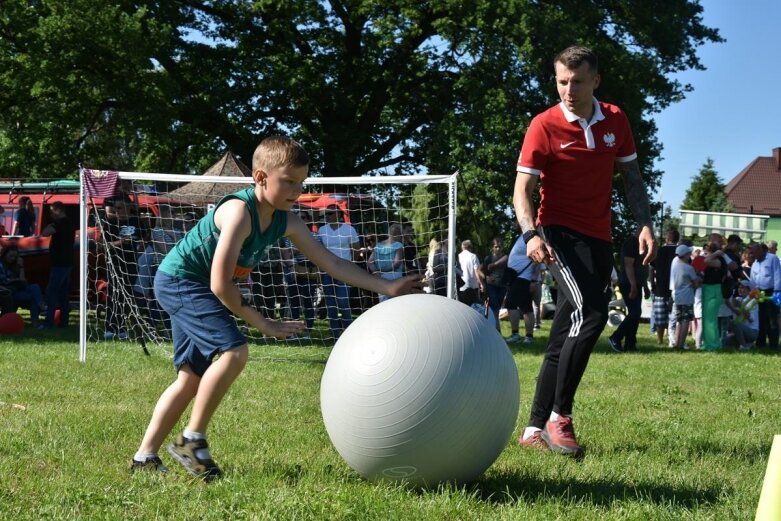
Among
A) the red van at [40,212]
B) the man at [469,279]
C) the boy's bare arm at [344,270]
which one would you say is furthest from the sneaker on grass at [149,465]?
the man at [469,279]

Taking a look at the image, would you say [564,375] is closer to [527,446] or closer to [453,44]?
[527,446]

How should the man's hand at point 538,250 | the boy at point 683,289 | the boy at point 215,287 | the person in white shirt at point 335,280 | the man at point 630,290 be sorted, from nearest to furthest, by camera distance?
the boy at point 215,287 → the man's hand at point 538,250 → the person in white shirt at point 335,280 → the man at point 630,290 → the boy at point 683,289

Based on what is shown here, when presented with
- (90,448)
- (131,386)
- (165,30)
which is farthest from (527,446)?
(165,30)

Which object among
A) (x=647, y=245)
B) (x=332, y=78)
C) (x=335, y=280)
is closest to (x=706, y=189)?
(x=332, y=78)

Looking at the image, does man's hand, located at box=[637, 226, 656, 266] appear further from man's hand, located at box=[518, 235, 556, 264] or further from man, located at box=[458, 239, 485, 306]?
man, located at box=[458, 239, 485, 306]

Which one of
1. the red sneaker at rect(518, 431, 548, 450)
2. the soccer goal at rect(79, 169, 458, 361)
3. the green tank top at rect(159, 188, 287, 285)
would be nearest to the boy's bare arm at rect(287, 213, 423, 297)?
the green tank top at rect(159, 188, 287, 285)

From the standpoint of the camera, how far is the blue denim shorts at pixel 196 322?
443cm

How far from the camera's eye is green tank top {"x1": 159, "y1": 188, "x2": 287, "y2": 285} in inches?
177

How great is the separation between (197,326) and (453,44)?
23.7m

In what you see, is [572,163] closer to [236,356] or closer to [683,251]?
[236,356]

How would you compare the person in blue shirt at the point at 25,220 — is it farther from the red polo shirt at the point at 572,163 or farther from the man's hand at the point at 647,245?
the man's hand at the point at 647,245

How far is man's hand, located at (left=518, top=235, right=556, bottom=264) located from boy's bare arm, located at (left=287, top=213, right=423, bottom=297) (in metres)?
0.76

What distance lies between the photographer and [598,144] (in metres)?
5.45

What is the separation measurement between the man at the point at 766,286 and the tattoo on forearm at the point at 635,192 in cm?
1127
